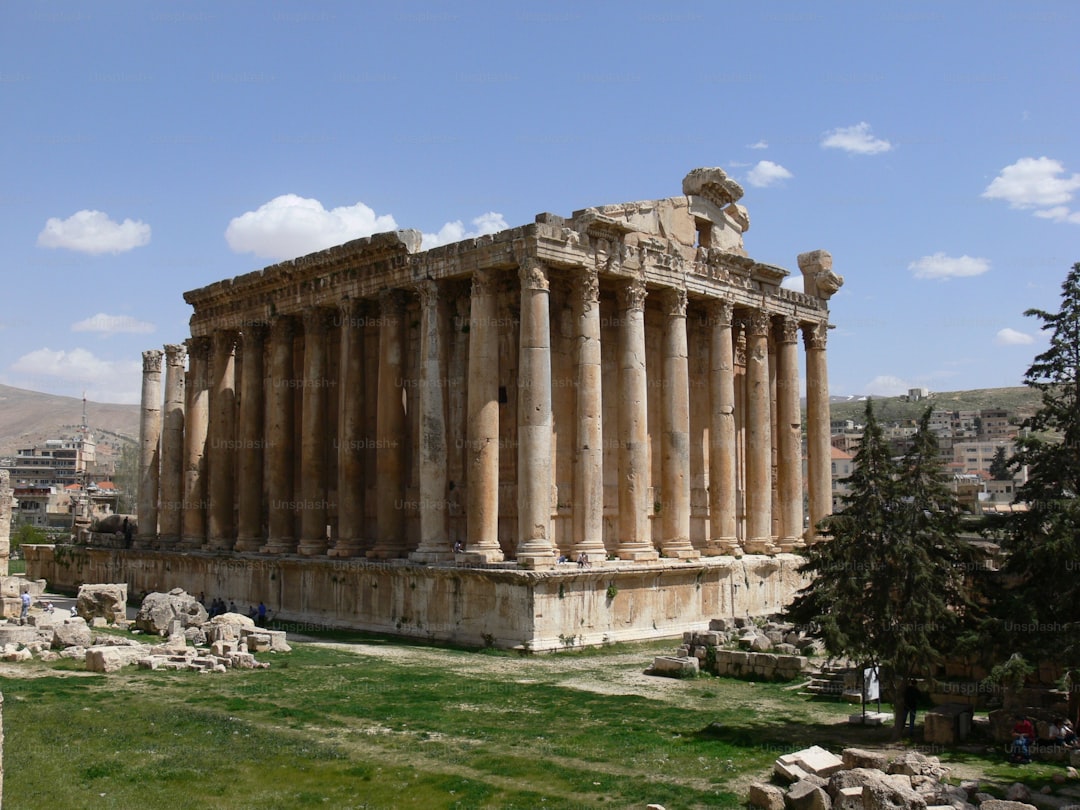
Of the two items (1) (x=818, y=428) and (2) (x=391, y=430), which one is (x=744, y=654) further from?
(1) (x=818, y=428)

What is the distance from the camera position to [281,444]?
35.4 meters

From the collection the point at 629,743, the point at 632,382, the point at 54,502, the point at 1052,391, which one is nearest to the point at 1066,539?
the point at 1052,391

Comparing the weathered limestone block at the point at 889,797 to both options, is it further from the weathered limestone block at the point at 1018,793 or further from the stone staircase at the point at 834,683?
the stone staircase at the point at 834,683

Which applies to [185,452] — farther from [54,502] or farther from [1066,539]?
[54,502]

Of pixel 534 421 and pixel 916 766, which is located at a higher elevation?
pixel 534 421

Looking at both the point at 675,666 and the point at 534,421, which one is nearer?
the point at 675,666

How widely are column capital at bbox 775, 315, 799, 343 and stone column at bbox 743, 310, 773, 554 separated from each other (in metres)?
Answer: 1.25

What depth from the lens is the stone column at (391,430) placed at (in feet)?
Answer: 99.8

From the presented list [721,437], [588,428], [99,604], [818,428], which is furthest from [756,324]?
[99,604]

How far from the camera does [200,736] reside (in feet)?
50.2

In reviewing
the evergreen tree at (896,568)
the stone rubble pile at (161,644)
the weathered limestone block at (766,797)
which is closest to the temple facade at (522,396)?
the stone rubble pile at (161,644)

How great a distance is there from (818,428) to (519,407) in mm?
14125

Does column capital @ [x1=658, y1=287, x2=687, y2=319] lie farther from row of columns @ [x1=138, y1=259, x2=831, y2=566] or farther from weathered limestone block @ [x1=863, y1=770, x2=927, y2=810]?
weathered limestone block @ [x1=863, y1=770, x2=927, y2=810]

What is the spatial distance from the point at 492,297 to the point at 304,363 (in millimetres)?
10431
